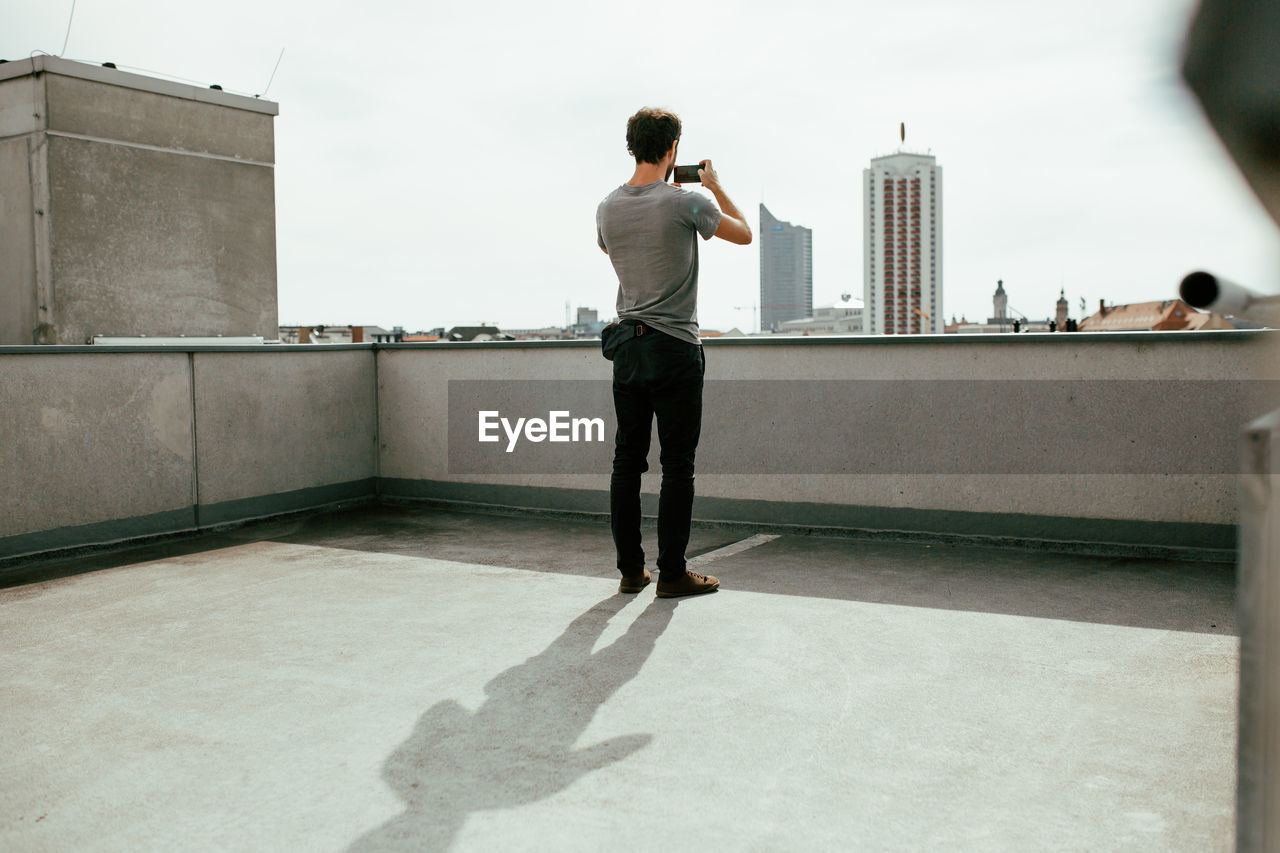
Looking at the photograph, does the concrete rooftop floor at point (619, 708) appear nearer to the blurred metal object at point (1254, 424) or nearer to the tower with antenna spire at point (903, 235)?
the blurred metal object at point (1254, 424)

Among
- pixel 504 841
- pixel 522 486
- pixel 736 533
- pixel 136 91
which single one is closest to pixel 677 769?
pixel 504 841

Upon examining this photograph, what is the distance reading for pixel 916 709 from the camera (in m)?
2.84

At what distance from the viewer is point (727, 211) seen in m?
4.35

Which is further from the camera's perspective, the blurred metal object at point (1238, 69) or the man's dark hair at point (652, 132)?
the man's dark hair at point (652, 132)

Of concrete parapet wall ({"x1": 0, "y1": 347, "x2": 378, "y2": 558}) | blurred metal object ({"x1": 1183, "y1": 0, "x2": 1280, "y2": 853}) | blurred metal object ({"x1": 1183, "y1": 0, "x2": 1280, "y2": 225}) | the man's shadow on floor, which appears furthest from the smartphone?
blurred metal object ({"x1": 1183, "y1": 0, "x2": 1280, "y2": 225})

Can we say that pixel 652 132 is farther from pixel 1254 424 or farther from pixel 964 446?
pixel 1254 424

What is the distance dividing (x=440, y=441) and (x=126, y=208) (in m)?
3.07

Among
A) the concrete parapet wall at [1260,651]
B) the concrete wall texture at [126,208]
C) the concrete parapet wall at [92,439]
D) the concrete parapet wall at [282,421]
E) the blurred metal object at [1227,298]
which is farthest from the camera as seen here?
the concrete wall texture at [126,208]

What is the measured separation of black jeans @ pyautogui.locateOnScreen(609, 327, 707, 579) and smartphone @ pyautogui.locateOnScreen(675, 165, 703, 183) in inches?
29.5

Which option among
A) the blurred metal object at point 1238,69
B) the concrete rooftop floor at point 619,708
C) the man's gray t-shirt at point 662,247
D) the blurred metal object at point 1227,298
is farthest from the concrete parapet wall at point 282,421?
the blurred metal object at point 1238,69

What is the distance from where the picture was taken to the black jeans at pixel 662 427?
4090 mm

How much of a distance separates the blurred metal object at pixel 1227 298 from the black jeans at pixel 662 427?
10.8 ft

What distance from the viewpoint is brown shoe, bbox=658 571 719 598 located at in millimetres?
4207

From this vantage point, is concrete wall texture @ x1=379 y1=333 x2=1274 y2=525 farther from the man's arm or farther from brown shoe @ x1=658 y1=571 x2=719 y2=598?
brown shoe @ x1=658 y1=571 x2=719 y2=598
